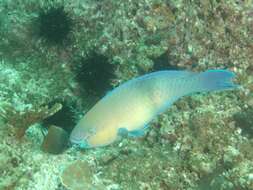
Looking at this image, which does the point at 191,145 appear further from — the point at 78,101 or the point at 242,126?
the point at 78,101

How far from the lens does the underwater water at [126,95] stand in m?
3.24

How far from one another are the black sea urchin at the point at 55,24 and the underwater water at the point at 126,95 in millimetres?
18

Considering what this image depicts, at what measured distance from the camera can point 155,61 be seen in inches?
212

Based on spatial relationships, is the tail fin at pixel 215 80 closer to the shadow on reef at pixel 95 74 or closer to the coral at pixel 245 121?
the coral at pixel 245 121

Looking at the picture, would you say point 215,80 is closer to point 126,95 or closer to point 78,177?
point 126,95

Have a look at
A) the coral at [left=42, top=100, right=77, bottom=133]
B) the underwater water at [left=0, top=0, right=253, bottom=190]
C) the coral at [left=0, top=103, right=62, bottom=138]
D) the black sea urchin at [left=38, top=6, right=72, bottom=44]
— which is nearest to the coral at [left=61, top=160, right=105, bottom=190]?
the underwater water at [left=0, top=0, right=253, bottom=190]

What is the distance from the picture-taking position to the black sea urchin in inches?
219

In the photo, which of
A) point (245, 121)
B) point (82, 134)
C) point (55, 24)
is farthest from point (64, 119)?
point (245, 121)

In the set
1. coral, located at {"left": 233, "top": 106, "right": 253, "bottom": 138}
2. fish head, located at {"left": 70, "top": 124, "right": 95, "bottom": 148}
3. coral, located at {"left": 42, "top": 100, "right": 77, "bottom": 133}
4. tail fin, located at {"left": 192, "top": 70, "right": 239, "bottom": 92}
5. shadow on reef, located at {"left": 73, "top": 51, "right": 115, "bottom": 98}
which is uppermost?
tail fin, located at {"left": 192, "top": 70, "right": 239, "bottom": 92}

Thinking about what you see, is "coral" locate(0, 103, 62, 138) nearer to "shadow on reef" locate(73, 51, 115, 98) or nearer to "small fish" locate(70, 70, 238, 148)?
"small fish" locate(70, 70, 238, 148)

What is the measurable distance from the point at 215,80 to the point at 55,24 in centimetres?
320

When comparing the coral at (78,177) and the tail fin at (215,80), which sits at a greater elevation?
the tail fin at (215,80)

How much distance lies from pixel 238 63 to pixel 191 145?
1.39m

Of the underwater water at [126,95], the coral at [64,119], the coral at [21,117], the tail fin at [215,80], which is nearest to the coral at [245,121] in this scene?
the underwater water at [126,95]
